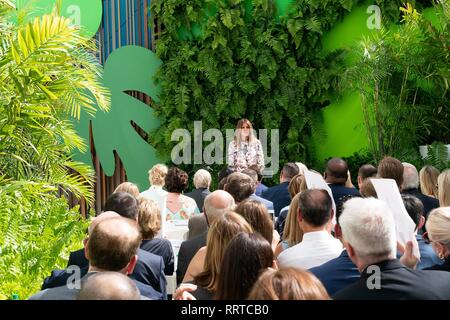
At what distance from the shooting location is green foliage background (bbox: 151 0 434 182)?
1085 cm

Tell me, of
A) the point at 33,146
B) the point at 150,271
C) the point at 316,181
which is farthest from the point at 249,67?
the point at 150,271

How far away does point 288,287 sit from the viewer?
6.64 ft

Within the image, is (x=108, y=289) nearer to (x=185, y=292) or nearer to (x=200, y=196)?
(x=185, y=292)

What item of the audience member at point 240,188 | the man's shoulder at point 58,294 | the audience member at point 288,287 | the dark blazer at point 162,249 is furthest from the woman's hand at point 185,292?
the audience member at point 240,188

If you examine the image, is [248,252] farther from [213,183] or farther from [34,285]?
[213,183]

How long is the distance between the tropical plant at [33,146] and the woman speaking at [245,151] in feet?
8.92

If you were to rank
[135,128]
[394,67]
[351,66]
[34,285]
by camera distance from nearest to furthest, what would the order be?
[34,285] → [394,67] → [351,66] → [135,128]

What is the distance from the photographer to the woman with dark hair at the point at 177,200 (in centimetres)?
628

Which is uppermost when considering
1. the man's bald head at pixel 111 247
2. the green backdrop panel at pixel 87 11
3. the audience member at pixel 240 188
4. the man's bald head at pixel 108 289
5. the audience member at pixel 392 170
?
the green backdrop panel at pixel 87 11

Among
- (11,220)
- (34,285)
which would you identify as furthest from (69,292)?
(11,220)

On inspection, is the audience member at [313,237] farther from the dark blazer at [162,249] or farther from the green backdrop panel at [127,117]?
the green backdrop panel at [127,117]

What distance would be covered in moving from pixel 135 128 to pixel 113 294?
31.3 feet

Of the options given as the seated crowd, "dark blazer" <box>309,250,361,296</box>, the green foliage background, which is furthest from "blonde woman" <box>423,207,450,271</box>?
the green foliage background
